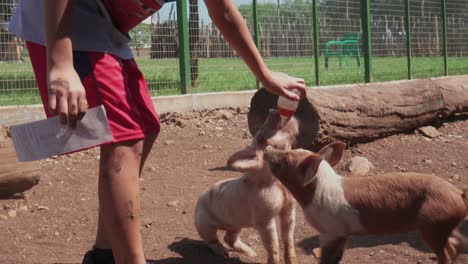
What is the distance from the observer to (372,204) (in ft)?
12.9

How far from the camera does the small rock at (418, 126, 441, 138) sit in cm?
847

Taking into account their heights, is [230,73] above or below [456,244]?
above

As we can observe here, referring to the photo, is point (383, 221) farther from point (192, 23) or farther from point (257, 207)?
point (192, 23)

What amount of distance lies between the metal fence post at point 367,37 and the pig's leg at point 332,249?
10403mm

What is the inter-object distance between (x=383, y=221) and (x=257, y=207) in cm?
78

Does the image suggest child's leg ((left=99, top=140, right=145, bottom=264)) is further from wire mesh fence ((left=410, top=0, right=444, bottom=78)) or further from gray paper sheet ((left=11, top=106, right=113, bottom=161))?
wire mesh fence ((left=410, top=0, right=444, bottom=78))

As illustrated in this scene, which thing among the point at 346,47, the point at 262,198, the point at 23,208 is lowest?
the point at 23,208

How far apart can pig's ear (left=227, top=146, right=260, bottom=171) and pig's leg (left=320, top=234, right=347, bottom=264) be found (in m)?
0.60

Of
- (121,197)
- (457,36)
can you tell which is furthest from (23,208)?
(457,36)

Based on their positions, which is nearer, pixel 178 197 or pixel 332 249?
pixel 332 249

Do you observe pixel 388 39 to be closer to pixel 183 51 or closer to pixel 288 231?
pixel 183 51

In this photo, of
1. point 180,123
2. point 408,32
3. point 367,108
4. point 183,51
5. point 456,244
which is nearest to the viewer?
point 456,244

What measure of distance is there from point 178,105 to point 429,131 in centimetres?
317

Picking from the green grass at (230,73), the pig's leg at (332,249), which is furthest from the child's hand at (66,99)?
the green grass at (230,73)
